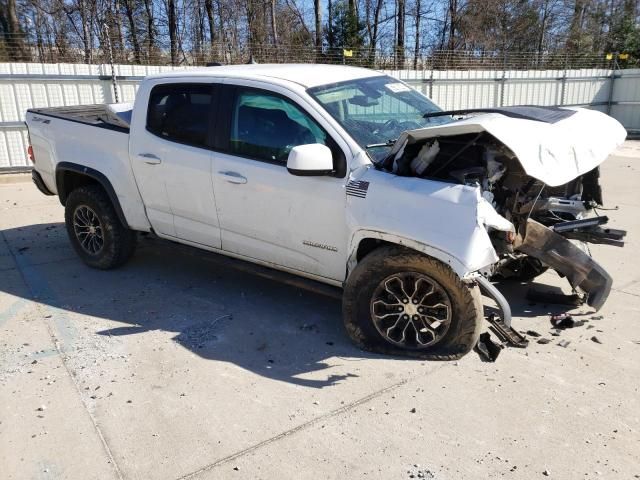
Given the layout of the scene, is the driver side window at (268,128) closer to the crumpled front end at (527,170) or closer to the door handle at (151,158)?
the crumpled front end at (527,170)

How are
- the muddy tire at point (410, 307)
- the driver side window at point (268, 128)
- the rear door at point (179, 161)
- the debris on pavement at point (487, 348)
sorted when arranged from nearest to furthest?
the muddy tire at point (410, 307), the debris on pavement at point (487, 348), the driver side window at point (268, 128), the rear door at point (179, 161)

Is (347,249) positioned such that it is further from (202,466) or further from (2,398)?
(2,398)

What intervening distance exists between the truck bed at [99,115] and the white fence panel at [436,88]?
5327 mm

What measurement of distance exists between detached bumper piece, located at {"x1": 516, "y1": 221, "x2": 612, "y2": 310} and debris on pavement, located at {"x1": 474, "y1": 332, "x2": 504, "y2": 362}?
2.34 ft

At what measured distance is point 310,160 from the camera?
3727 millimetres

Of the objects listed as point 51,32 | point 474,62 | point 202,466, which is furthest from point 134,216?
point 51,32

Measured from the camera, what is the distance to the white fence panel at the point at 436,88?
35.1ft

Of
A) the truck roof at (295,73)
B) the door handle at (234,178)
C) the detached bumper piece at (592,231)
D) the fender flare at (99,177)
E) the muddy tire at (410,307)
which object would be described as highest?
the truck roof at (295,73)

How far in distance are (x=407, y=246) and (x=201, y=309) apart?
2053 mm

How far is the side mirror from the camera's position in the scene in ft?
12.2

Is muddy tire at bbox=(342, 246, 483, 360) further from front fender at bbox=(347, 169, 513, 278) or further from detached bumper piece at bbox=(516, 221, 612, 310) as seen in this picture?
detached bumper piece at bbox=(516, 221, 612, 310)

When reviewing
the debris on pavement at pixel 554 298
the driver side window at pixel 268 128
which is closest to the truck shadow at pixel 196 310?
the driver side window at pixel 268 128

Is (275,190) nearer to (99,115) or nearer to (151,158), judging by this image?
(151,158)

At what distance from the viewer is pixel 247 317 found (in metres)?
4.71
